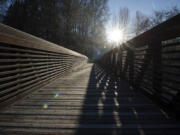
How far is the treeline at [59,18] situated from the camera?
1502cm

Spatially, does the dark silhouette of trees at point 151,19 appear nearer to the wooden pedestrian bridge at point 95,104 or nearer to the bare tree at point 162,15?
the bare tree at point 162,15

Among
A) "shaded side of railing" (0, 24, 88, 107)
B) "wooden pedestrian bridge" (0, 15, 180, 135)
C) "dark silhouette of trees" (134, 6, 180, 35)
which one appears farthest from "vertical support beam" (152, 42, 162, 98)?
"dark silhouette of trees" (134, 6, 180, 35)

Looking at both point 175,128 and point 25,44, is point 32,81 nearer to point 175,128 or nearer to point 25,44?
point 25,44

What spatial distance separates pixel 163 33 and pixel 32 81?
2.79m

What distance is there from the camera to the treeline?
15.0 m

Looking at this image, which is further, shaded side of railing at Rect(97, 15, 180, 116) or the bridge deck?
shaded side of railing at Rect(97, 15, 180, 116)

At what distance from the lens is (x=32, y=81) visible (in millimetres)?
2648

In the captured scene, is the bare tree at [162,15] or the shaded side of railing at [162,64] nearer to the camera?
the shaded side of railing at [162,64]

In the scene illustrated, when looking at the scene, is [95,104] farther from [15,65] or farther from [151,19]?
[151,19]

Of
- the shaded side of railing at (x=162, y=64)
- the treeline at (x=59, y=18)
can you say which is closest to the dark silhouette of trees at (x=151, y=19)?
the treeline at (x=59, y=18)

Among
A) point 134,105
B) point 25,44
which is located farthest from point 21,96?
point 134,105

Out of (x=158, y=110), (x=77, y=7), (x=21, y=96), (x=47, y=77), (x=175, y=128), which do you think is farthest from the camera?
(x=77, y=7)

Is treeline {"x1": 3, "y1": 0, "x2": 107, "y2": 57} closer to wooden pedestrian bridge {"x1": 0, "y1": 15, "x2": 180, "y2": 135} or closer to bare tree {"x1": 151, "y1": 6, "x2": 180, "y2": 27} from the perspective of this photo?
bare tree {"x1": 151, "y1": 6, "x2": 180, "y2": 27}

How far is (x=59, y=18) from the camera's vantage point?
53.9ft
